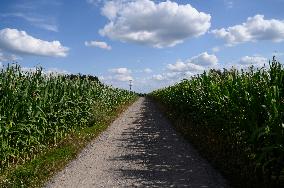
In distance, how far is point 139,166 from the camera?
11797mm

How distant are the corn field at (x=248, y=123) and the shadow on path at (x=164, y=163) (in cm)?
61

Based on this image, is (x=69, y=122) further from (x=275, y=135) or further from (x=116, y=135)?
(x=275, y=135)

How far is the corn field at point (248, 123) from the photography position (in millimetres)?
8422

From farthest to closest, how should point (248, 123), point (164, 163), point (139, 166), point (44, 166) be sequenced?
point (164, 163), point (139, 166), point (44, 166), point (248, 123)

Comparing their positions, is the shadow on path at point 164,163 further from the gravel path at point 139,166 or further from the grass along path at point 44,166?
the grass along path at point 44,166

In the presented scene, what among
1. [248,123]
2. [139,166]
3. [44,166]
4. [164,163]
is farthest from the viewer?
[164,163]

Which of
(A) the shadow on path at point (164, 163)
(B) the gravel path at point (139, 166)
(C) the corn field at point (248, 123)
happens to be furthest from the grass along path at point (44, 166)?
(C) the corn field at point (248, 123)

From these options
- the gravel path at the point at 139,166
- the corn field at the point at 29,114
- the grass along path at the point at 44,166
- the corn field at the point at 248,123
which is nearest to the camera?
the corn field at the point at 248,123

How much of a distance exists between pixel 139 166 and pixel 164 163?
31.5 inches

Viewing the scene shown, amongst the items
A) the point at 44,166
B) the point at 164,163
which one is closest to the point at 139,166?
the point at 164,163

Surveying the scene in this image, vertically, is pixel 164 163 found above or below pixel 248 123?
below

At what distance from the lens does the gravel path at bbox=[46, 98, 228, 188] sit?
996cm

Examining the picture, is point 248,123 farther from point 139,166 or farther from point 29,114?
point 29,114

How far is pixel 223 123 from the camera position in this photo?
1278 centimetres
